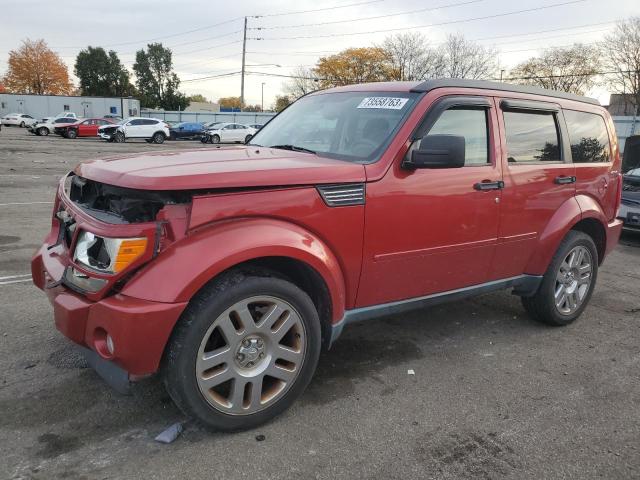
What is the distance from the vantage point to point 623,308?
518cm

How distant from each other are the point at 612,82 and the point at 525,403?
5726 centimetres

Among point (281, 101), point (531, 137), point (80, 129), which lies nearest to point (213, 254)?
point (531, 137)

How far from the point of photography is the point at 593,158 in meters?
4.64

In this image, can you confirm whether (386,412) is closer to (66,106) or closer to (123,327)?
(123,327)

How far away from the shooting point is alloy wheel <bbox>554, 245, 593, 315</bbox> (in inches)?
176

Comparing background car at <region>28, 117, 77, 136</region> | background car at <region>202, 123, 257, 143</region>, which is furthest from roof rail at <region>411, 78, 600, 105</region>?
background car at <region>28, 117, 77, 136</region>

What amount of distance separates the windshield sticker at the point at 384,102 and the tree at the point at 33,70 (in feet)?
297

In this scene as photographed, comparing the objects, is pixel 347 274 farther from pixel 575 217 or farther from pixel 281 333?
pixel 575 217

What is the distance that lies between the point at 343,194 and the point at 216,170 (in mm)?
734

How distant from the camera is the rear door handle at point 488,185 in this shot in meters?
3.60

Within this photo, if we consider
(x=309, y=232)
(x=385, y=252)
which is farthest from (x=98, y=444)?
(x=385, y=252)

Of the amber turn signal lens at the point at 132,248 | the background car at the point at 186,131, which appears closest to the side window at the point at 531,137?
the amber turn signal lens at the point at 132,248

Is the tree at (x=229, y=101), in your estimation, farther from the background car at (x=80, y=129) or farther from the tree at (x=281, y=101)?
the background car at (x=80, y=129)

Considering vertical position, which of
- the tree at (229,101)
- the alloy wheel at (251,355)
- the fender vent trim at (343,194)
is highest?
the tree at (229,101)
